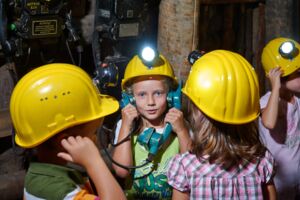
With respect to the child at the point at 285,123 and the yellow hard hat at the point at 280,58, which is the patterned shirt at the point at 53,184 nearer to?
the child at the point at 285,123

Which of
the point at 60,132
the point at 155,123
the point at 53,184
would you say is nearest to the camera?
the point at 53,184

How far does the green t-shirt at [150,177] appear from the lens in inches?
96.5

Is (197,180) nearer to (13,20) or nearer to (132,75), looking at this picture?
(132,75)

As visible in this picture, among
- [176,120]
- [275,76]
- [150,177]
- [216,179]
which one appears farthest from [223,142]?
[275,76]

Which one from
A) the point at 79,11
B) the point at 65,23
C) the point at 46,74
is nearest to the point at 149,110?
the point at 46,74

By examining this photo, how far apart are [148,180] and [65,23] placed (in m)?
1.35

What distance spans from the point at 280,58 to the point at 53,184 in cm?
172

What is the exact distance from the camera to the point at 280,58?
9.46 ft

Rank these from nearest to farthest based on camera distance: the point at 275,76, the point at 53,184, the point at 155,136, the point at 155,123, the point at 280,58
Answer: the point at 53,184
the point at 155,136
the point at 155,123
the point at 275,76
the point at 280,58

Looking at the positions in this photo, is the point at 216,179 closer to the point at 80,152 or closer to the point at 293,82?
the point at 80,152

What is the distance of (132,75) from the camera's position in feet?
8.39

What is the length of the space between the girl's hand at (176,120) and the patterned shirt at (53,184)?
755 mm

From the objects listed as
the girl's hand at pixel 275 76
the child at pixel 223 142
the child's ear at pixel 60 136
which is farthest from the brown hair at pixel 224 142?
the girl's hand at pixel 275 76

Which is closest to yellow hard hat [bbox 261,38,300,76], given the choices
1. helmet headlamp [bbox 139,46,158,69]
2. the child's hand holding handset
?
helmet headlamp [bbox 139,46,158,69]
